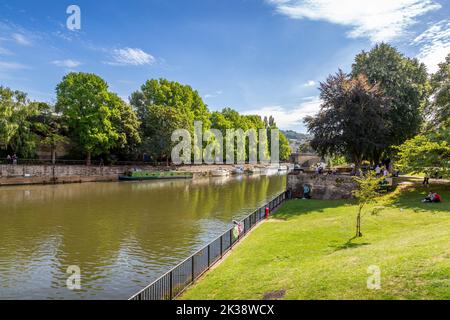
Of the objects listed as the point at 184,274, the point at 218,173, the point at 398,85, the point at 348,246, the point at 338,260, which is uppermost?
the point at 398,85

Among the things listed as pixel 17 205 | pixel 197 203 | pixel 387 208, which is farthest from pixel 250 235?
pixel 17 205

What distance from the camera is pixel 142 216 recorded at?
1114 inches

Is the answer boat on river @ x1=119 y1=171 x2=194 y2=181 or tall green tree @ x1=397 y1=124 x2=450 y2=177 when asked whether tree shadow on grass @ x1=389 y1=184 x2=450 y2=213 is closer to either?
tall green tree @ x1=397 y1=124 x2=450 y2=177

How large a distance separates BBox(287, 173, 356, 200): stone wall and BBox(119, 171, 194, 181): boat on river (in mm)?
32560

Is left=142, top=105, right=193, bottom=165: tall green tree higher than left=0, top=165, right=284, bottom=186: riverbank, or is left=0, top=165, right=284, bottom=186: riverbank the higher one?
left=142, top=105, right=193, bottom=165: tall green tree

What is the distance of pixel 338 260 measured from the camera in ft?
43.0

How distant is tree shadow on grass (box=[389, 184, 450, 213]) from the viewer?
23.9 meters

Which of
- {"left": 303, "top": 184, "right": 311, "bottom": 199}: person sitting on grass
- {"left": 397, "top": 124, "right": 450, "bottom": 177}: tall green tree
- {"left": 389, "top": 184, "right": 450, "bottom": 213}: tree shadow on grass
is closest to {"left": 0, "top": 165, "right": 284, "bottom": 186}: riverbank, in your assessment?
{"left": 303, "top": 184, "right": 311, "bottom": 199}: person sitting on grass

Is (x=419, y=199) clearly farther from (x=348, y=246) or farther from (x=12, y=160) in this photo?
(x=12, y=160)

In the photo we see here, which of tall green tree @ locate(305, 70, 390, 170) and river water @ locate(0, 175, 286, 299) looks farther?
tall green tree @ locate(305, 70, 390, 170)

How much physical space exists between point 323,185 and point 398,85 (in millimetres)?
15336

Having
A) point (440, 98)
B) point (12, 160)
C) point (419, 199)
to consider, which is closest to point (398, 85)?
point (440, 98)

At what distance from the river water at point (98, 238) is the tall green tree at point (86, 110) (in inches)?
876

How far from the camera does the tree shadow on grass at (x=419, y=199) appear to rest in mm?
23927
